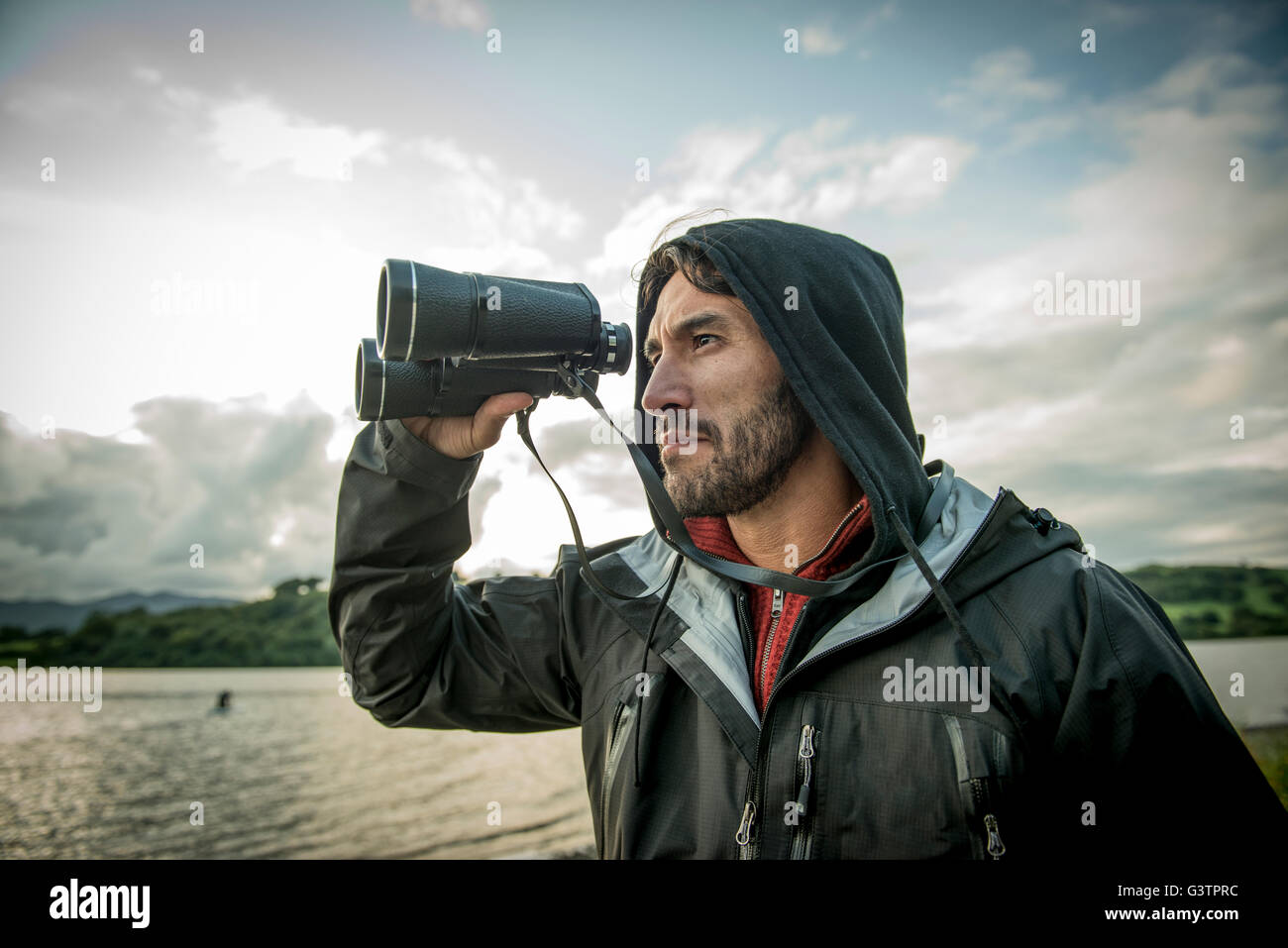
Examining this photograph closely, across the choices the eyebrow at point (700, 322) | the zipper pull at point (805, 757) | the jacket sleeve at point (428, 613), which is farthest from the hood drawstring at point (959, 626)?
the jacket sleeve at point (428, 613)

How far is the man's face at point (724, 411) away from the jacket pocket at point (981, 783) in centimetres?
84

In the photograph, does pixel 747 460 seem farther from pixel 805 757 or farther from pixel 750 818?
pixel 750 818

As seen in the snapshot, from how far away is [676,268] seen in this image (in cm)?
239

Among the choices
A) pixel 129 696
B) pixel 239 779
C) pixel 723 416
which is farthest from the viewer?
pixel 129 696

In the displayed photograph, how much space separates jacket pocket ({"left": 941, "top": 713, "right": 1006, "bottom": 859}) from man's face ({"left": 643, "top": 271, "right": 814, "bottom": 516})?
0.84 m

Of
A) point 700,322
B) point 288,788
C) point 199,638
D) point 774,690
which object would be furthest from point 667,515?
point 199,638

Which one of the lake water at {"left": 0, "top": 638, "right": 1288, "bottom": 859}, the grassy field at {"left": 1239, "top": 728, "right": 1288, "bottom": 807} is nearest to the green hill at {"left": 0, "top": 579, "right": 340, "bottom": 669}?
the lake water at {"left": 0, "top": 638, "right": 1288, "bottom": 859}

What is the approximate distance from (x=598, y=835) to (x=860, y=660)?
0.90 metres

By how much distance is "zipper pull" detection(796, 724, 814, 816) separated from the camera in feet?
4.98

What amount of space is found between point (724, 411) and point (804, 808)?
1082 millimetres
